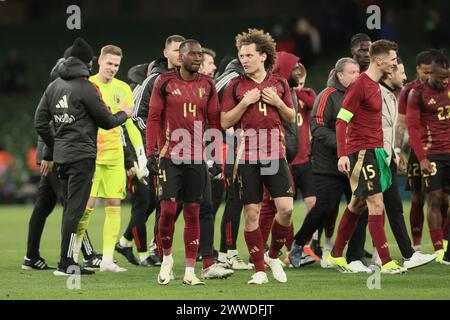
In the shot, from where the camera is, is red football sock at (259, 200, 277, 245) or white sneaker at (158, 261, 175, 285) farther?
red football sock at (259, 200, 277, 245)

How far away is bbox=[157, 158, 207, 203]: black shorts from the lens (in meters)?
11.5

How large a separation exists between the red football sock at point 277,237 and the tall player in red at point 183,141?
83 cm

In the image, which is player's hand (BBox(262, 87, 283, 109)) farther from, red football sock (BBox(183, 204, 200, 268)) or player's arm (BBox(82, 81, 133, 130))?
player's arm (BBox(82, 81, 133, 130))

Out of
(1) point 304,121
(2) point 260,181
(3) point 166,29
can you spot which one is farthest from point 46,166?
(3) point 166,29

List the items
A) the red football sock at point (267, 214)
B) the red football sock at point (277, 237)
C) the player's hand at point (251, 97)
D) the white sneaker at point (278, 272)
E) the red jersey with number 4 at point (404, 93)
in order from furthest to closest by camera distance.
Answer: the red jersey with number 4 at point (404, 93), the red football sock at point (267, 214), the red football sock at point (277, 237), the white sneaker at point (278, 272), the player's hand at point (251, 97)

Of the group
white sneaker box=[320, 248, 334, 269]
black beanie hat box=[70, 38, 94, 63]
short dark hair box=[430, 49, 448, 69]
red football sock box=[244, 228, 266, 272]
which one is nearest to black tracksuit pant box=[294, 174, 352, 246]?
white sneaker box=[320, 248, 334, 269]

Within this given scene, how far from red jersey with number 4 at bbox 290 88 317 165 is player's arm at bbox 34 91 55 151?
3.43 metres

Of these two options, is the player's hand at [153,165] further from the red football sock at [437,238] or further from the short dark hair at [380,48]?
the red football sock at [437,238]

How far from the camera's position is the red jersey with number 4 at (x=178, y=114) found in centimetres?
1155

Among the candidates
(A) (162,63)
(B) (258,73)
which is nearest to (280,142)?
(B) (258,73)

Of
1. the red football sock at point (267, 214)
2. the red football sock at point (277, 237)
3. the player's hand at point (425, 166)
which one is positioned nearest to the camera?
the red football sock at point (277, 237)

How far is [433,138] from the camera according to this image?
46.8 ft

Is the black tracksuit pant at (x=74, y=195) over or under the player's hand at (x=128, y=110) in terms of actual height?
under

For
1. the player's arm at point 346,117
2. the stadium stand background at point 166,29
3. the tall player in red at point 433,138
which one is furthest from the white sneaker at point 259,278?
the stadium stand background at point 166,29
